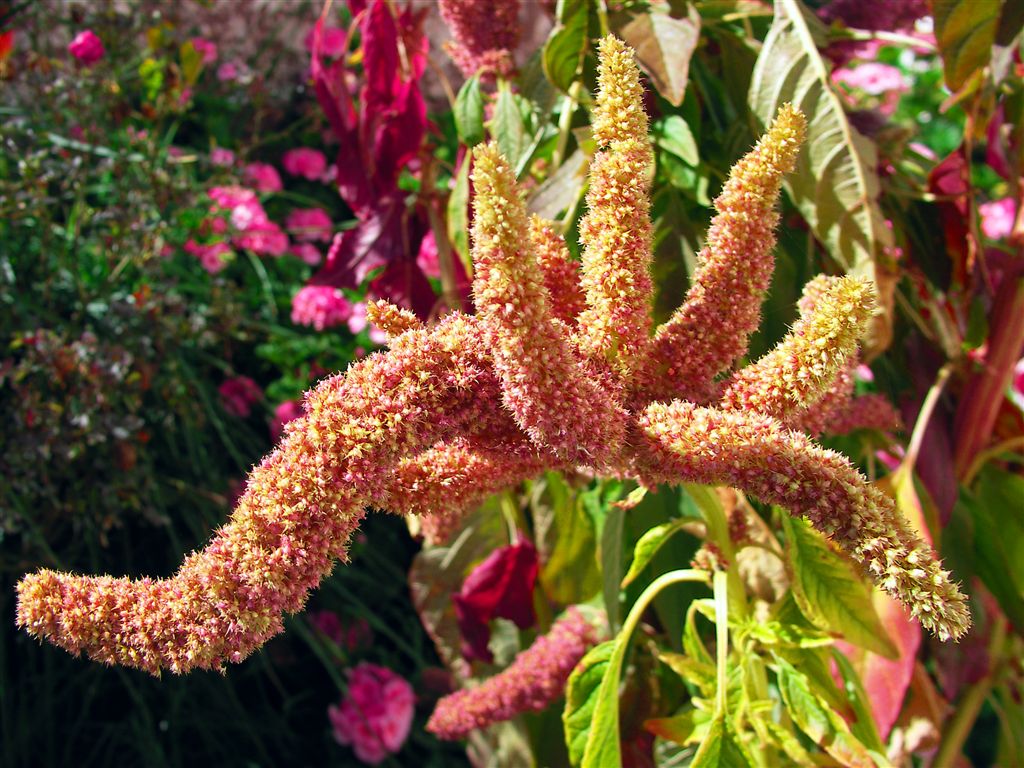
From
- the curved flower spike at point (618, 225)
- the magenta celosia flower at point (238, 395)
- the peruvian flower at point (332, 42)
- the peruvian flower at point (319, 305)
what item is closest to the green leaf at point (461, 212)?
the curved flower spike at point (618, 225)

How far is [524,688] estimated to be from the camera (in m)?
0.74

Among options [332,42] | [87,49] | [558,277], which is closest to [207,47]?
[332,42]

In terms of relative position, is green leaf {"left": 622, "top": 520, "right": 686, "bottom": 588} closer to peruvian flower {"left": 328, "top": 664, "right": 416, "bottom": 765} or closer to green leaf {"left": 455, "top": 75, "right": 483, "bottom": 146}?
green leaf {"left": 455, "top": 75, "right": 483, "bottom": 146}

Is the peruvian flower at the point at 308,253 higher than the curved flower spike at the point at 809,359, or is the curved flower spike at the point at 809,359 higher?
the curved flower spike at the point at 809,359

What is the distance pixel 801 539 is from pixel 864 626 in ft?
0.22

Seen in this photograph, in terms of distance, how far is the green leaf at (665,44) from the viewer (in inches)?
23.3

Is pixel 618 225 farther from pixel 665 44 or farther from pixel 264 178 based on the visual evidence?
pixel 264 178

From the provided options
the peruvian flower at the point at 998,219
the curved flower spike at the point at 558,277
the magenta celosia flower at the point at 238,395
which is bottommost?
the peruvian flower at the point at 998,219

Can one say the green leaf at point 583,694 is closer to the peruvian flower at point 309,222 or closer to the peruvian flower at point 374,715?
the peruvian flower at point 374,715

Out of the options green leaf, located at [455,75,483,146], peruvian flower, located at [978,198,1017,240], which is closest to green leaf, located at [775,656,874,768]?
green leaf, located at [455,75,483,146]

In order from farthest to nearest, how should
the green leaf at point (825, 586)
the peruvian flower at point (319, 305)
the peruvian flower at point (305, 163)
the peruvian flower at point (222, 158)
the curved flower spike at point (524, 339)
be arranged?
the peruvian flower at point (305, 163) < the peruvian flower at point (222, 158) < the peruvian flower at point (319, 305) < the green leaf at point (825, 586) < the curved flower spike at point (524, 339)

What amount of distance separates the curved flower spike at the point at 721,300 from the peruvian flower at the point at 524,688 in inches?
16.5

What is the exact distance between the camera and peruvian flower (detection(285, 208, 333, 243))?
158cm

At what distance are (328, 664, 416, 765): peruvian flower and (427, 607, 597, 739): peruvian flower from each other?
0.57 meters
